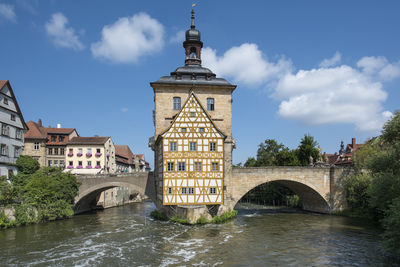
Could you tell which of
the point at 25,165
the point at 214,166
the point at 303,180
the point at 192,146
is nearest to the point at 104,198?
the point at 25,165

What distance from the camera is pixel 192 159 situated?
2628 cm

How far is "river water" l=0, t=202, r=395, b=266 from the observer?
51.5ft

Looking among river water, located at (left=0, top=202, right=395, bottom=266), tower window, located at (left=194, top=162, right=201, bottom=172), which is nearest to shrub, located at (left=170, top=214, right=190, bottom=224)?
river water, located at (left=0, top=202, right=395, bottom=266)

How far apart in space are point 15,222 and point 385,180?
26.3 metres

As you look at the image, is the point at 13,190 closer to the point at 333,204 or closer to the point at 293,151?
the point at 333,204

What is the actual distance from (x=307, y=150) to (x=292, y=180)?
17626 millimetres

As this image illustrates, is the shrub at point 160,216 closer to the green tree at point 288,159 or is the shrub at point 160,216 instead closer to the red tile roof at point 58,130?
the red tile roof at point 58,130

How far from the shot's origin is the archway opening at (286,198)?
33.6 m

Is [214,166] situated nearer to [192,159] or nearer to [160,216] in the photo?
[192,159]

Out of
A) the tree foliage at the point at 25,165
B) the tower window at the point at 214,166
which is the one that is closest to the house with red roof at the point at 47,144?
the tree foliage at the point at 25,165

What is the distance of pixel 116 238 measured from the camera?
69.8 ft

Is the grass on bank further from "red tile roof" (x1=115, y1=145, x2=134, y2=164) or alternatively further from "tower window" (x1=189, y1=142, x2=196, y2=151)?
"red tile roof" (x1=115, y1=145, x2=134, y2=164)

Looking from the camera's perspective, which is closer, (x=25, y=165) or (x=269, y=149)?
(x=25, y=165)

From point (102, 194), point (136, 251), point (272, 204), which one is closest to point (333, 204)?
point (272, 204)
